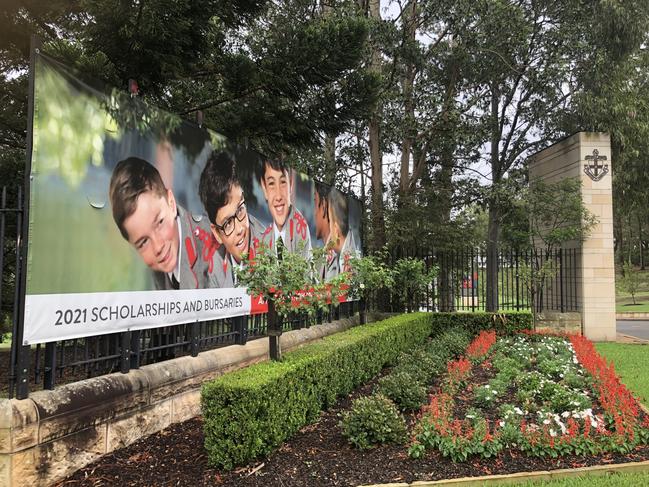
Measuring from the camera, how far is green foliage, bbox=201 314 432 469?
14.2 ft

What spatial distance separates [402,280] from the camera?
1276 centimetres

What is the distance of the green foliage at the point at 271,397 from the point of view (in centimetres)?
433

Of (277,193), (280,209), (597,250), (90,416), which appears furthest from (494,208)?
(90,416)

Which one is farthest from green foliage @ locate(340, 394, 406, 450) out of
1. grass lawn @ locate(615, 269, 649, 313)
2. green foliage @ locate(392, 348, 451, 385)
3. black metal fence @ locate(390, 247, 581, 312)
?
grass lawn @ locate(615, 269, 649, 313)

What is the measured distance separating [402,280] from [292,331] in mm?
4549

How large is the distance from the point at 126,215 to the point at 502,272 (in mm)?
11771

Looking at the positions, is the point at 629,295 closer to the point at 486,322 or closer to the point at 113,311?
the point at 486,322

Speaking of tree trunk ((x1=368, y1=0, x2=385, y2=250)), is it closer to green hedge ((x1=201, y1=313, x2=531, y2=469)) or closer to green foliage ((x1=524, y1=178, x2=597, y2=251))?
green foliage ((x1=524, y1=178, x2=597, y2=251))

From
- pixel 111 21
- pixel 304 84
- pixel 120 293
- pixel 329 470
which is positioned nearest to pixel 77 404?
pixel 120 293

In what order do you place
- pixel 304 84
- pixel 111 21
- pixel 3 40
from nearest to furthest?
pixel 111 21
pixel 3 40
pixel 304 84

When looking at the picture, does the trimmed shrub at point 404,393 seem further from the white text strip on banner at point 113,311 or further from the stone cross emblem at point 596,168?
the stone cross emblem at point 596,168

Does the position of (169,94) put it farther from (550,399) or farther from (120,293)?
(550,399)

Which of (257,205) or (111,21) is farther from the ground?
(111,21)

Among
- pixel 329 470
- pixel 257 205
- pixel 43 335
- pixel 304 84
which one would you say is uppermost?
pixel 304 84
